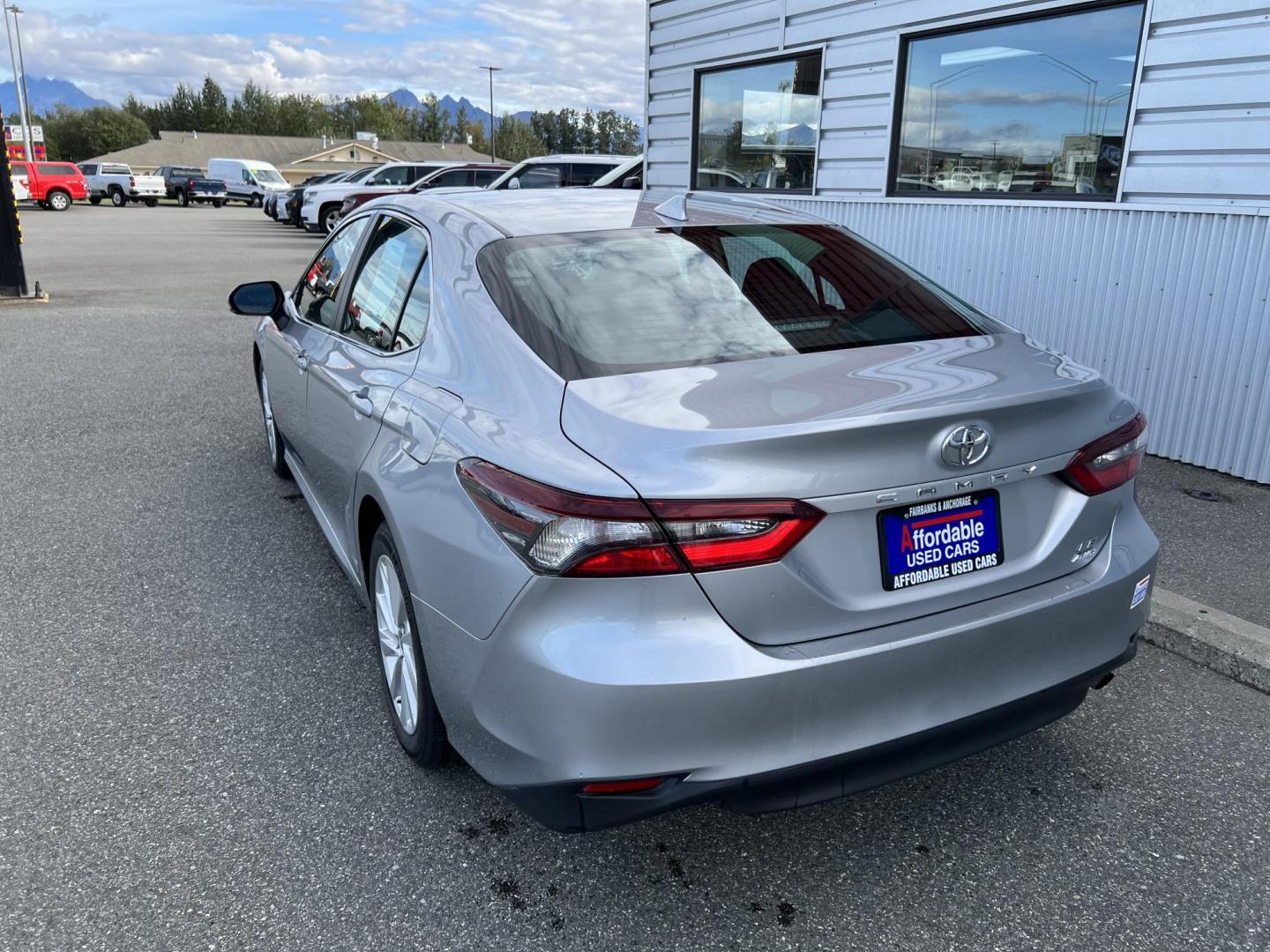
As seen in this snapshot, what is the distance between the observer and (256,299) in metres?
4.54

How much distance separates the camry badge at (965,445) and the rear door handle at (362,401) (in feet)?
5.46

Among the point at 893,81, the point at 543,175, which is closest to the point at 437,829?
the point at 893,81

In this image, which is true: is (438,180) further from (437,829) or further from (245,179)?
(245,179)

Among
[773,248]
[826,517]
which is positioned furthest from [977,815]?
[773,248]

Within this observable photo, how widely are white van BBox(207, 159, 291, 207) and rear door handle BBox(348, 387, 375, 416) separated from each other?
5507 cm

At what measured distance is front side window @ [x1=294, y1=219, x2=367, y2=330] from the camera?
3.96 metres

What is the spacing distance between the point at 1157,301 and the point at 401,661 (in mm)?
4986

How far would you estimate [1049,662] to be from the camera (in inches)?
92.7

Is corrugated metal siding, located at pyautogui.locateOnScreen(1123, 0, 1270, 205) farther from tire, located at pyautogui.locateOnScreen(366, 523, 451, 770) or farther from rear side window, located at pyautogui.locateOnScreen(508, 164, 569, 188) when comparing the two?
rear side window, located at pyautogui.locateOnScreen(508, 164, 569, 188)

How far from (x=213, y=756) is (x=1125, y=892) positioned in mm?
2528

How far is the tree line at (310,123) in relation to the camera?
119m

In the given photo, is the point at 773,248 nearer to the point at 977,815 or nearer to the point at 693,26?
the point at 977,815

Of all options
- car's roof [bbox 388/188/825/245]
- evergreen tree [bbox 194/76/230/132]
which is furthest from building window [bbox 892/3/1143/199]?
evergreen tree [bbox 194/76/230/132]

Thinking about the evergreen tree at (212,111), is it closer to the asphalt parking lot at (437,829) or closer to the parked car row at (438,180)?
the parked car row at (438,180)
